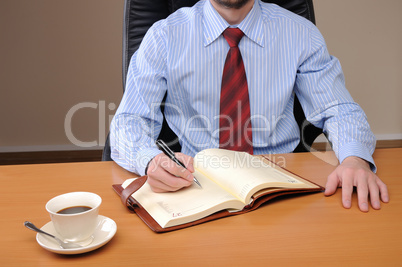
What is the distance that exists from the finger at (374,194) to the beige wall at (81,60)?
212cm

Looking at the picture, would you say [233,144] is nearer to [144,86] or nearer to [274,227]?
[144,86]

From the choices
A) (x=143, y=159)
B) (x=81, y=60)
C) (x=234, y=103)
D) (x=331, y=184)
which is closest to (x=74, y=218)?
(x=143, y=159)

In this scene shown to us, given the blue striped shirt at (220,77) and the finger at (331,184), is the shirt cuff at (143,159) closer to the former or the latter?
the blue striped shirt at (220,77)

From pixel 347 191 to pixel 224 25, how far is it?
703 mm

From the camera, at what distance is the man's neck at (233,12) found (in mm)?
1465

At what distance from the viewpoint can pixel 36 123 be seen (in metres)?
3.13

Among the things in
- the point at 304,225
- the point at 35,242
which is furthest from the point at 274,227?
the point at 35,242

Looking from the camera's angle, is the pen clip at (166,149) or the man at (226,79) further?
the man at (226,79)

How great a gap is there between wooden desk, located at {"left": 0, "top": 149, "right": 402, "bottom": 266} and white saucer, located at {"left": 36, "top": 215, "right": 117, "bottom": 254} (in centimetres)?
2

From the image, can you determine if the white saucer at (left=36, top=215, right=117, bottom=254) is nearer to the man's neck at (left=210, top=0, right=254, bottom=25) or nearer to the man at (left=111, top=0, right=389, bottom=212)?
the man at (left=111, top=0, right=389, bottom=212)

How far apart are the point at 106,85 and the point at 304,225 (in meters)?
2.46

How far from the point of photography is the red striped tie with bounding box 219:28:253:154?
142 cm

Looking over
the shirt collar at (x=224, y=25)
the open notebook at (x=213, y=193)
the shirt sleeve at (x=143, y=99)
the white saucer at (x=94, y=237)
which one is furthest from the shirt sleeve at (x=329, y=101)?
the white saucer at (x=94, y=237)

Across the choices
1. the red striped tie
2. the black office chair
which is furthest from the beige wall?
the red striped tie
